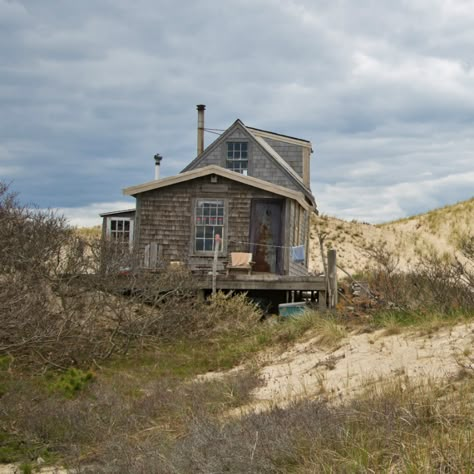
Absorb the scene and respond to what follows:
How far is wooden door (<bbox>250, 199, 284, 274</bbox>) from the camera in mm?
20969

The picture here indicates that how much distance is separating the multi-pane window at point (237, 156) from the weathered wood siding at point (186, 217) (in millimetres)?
4565

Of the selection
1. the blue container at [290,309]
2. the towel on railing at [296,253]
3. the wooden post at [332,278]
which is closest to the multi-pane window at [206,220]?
the towel on railing at [296,253]

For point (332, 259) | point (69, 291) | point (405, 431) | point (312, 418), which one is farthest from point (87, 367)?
point (405, 431)

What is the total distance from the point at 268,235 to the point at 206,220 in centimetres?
188

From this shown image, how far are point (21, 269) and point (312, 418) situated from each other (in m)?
11.9

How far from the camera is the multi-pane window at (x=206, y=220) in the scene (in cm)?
2084

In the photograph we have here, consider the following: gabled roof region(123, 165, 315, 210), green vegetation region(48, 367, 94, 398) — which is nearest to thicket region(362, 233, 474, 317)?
green vegetation region(48, 367, 94, 398)

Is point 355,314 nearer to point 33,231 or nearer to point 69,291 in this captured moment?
point 69,291

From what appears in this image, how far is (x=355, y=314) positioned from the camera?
14.1m

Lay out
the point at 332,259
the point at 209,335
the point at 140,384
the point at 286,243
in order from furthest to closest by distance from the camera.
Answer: the point at 286,243 → the point at 332,259 → the point at 209,335 → the point at 140,384

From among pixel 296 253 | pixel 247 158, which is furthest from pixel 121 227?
pixel 296 253

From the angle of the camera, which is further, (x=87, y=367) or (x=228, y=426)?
(x=87, y=367)

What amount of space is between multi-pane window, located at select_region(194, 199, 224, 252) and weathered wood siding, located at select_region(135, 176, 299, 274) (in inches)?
5.9

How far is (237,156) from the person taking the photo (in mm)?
25312
